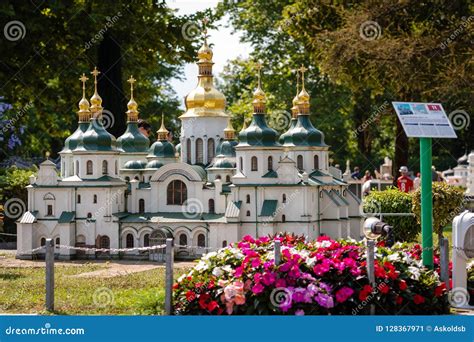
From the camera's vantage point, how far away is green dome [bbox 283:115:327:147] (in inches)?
1195

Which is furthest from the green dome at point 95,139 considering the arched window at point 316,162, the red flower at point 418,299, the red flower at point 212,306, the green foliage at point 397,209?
the red flower at point 418,299

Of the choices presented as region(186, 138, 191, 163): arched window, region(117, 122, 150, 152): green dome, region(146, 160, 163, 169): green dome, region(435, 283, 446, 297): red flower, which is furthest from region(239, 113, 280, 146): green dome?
region(435, 283, 446, 297): red flower

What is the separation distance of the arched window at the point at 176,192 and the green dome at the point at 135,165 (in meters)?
2.60

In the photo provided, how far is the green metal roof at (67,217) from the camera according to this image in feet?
96.1

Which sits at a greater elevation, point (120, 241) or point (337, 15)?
point (337, 15)

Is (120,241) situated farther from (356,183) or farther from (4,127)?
(356,183)

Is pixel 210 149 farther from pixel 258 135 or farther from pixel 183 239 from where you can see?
pixel 183 239

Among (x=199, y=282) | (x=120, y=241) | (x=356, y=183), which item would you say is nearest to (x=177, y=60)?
(x=120, y=241)

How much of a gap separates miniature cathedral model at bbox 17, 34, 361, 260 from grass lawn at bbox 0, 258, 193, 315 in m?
5.49

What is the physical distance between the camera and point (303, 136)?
30469mm

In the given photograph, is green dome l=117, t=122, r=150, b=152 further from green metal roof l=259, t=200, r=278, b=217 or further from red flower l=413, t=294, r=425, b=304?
red flower l=413, t=294, r=425, b=304

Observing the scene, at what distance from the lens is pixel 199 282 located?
14477 millimetres
